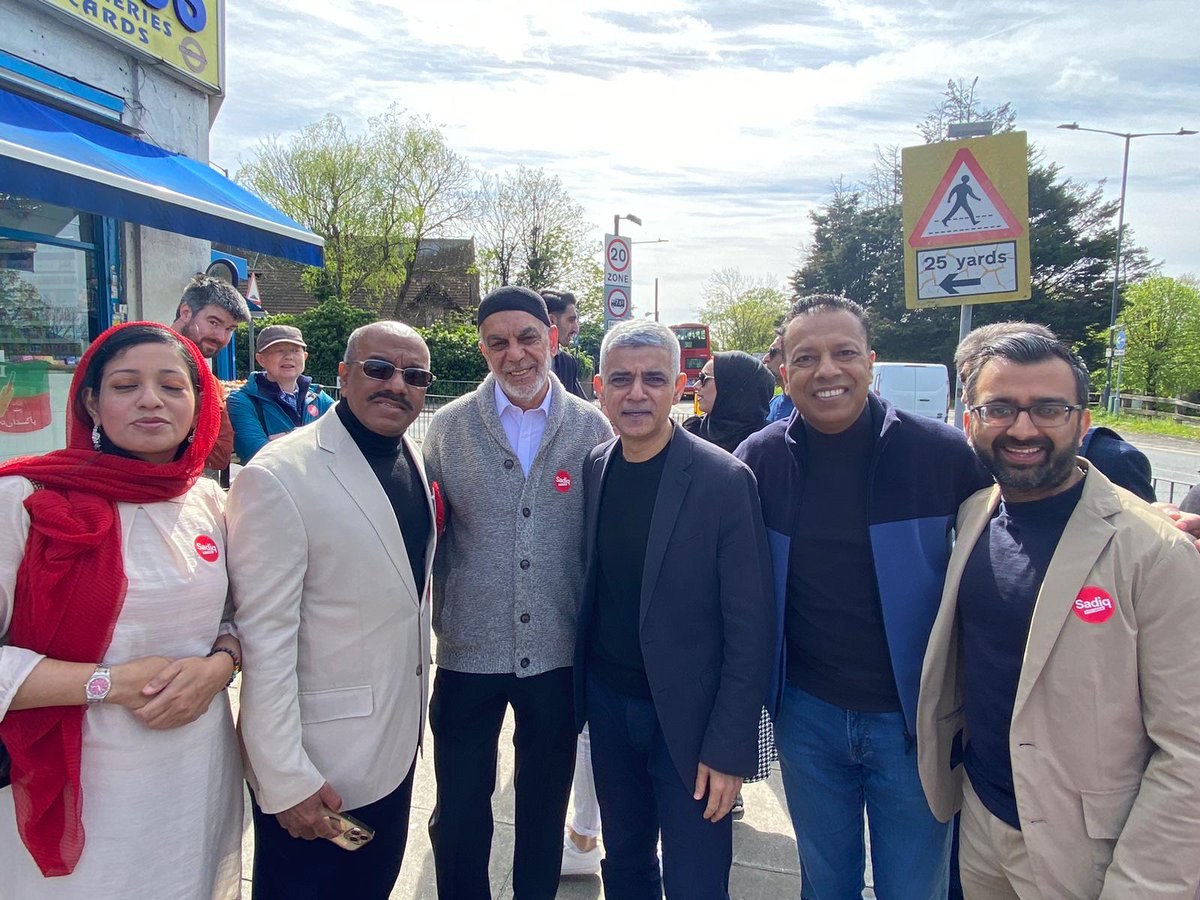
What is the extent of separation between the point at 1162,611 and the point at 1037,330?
783 millimetres

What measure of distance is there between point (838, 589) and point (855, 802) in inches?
28.5

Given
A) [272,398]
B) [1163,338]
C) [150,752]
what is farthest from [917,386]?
[1163,338]

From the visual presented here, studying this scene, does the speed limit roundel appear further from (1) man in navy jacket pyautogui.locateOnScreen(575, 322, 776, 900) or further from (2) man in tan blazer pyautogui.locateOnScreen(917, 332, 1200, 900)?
(2) man in tan blazer pyautogui.locateOnScreen(917, 332, 1200, 900)

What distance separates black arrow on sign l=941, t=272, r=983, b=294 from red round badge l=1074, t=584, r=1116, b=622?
8.61 ft

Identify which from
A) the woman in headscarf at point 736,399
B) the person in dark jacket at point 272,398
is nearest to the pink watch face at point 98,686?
the person in dark jacket at point 272,398

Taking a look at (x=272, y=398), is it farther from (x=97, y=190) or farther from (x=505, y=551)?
(x=505, y=551)

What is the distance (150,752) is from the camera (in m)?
1.71

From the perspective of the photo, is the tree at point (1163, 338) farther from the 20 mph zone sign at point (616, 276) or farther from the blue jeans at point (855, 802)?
the blue jeans at point (855, 802)

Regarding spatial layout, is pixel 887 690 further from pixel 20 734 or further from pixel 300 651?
pixel 20 734

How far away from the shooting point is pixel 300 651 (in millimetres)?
2037

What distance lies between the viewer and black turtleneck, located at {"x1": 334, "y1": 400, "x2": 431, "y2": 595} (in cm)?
225

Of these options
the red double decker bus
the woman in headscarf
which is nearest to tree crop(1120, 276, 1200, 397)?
the red double decker bus

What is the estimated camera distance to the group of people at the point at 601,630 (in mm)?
1628

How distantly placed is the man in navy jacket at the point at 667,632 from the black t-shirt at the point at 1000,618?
1.85 feet
